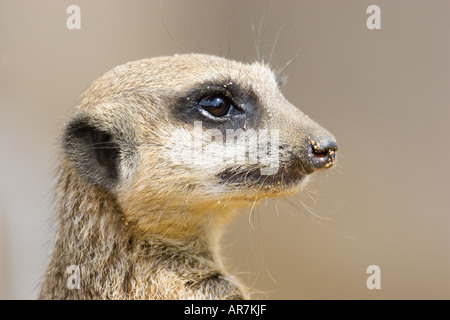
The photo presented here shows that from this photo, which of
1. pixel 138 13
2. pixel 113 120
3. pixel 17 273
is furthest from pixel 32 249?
pixel 113 120

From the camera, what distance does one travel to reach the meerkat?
85.9 inches

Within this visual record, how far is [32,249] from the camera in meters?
4.61

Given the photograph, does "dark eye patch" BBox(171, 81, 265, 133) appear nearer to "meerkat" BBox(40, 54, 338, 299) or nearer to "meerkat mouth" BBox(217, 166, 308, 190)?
"meerkat" BBox(40, 54, 338, 299)

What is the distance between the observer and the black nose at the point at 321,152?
6.96ft

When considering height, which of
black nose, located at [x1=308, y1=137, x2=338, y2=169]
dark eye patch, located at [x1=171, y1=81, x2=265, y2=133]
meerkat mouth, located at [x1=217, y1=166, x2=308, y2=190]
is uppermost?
dark eye patch, located at [x1=171, y1=81, x2=265, y2=133]

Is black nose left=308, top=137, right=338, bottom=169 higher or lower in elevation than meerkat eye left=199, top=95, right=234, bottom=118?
lower

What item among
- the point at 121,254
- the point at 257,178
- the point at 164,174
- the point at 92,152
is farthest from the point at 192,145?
the point at 121,254

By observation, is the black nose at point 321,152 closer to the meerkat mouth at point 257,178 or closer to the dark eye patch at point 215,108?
the meerkat mouth at point 257,178

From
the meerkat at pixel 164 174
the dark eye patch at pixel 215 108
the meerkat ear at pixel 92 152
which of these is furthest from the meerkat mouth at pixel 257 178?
the meerkat ear at pixel 92 152

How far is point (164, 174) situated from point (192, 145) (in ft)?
0.51

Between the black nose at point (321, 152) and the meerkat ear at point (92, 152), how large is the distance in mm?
749

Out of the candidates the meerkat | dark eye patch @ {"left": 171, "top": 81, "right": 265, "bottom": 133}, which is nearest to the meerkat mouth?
the meerkat

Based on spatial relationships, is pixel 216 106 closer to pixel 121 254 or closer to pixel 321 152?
pixel 321 152

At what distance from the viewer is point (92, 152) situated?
2.23 meters
